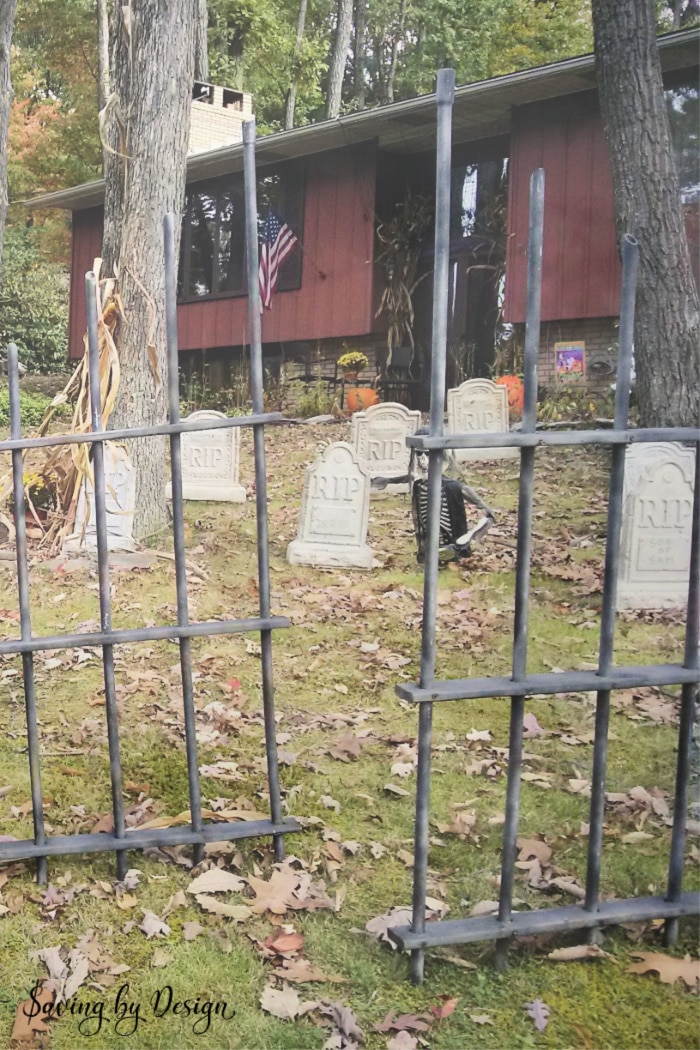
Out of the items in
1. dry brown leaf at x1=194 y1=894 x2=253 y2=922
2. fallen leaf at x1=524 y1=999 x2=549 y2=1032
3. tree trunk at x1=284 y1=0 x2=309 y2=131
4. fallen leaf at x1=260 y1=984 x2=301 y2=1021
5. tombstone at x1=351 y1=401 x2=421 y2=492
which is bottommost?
fallen leaf at x1=260 y1=984 x2=301 y2=1021

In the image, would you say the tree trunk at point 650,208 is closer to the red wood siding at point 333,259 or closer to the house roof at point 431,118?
the house roof at point 431,118

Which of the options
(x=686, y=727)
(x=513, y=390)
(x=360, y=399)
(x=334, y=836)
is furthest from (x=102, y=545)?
(x=360, y=399)

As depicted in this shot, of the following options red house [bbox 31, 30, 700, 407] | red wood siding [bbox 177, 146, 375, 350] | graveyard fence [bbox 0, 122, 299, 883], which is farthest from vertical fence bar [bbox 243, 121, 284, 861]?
red wood siding [bbox 177, 146, 375, 350]

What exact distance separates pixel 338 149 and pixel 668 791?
1145cm

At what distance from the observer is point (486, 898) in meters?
2.46

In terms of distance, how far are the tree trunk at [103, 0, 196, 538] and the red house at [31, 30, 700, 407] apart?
182 inches

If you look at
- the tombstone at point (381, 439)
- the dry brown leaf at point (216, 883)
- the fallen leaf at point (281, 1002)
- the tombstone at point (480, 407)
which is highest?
the tombstone at point (480, 407)

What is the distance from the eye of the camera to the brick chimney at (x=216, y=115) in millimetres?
14336

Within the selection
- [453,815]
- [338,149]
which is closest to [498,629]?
[453,815]

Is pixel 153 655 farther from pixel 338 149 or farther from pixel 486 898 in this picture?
pixel 338 149

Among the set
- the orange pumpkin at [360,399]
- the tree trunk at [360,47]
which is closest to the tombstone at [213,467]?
the orange pumpkin at [360,399]

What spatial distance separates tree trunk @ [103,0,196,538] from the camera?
6.11m

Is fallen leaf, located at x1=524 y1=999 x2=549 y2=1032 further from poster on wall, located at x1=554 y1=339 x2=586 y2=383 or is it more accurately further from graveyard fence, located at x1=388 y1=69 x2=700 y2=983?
poster on wall, located at x1=554 y1=339 x2=586 y2=383

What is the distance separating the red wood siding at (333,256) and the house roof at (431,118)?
1.14 ft
